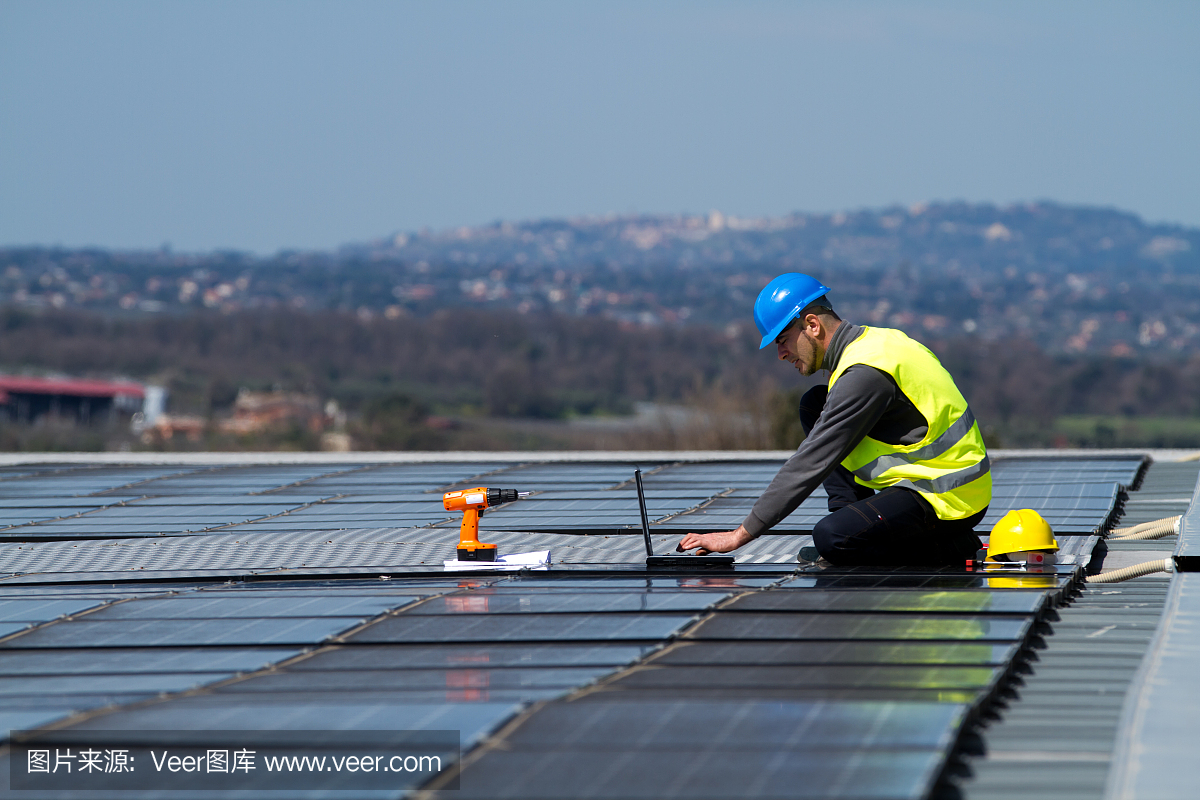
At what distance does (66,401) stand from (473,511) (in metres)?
89.9

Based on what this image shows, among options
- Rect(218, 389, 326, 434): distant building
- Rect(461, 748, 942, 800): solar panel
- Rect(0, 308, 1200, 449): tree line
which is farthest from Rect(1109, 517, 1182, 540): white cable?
Rect(218, 389, 326, 434): distant building

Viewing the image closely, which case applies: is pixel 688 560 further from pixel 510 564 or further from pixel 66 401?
pixel 66 401

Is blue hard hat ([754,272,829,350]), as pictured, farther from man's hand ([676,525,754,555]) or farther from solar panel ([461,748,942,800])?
solar panel ([461,748,942,800])

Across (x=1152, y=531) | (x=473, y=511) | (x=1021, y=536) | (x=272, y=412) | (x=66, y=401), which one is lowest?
(x=272, y=412)

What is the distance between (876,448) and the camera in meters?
7.12

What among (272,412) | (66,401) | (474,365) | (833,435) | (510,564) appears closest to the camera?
(833,435)

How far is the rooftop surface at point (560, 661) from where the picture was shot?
3.85m

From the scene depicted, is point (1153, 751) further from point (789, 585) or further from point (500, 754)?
point (789, 585)

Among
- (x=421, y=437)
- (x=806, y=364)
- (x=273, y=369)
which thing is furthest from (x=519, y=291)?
(x=806, y=364)

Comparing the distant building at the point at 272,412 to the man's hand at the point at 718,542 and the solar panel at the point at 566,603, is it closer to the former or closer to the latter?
the man's hand at the point at 718,542

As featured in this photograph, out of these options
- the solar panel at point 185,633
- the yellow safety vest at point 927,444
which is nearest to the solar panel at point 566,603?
the solar panel at point 185,633

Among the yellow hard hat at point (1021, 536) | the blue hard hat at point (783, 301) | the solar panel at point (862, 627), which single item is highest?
the blue hard hat at point (783, 301)

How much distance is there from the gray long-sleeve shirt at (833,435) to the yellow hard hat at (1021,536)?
99 cm

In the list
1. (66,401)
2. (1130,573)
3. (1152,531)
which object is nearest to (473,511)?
(1130,573)
